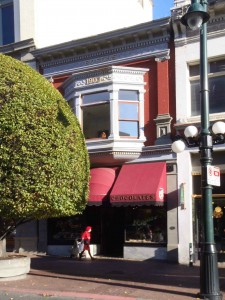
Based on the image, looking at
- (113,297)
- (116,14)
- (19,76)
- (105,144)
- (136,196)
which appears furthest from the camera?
(116,14)

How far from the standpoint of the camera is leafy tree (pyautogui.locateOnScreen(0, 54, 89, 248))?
12.2 metres

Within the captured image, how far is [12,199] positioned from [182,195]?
278 inches

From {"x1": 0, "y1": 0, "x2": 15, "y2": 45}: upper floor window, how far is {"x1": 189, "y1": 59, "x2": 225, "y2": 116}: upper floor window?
9.73 meters

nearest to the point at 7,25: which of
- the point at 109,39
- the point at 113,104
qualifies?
the point at 109,39

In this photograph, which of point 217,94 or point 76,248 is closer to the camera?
point 217,94

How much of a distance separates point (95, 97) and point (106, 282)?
876cm

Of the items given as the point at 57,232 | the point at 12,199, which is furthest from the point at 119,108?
the point at 12,199

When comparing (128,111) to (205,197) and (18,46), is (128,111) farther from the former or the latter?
(205,197)

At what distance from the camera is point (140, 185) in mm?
17281

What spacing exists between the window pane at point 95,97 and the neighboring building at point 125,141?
0.13 ft

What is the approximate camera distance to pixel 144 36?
1862 cm

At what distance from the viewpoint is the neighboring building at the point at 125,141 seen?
57.3 ft

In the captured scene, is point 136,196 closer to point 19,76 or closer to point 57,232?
point 57,232

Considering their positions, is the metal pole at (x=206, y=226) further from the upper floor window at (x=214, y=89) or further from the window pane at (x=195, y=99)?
the window pane at (x=195, y=99)
